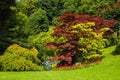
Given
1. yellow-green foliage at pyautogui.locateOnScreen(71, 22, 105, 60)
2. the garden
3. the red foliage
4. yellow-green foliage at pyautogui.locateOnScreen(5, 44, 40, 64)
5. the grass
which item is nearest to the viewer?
the grass

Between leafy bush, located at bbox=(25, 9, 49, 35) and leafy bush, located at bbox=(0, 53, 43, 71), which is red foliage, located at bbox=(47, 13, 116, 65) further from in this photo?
leafy bush, located at bbox=(25, 9, 49, 35)

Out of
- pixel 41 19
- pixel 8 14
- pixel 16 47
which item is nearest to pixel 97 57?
pixel 16 47

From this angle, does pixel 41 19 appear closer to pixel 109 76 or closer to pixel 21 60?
pixel 21 60

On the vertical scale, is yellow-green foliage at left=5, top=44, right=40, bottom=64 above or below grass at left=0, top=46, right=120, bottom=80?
above

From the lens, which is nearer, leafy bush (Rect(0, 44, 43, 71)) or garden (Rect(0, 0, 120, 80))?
leafy bush (Rect(0, 44, 43, 71))

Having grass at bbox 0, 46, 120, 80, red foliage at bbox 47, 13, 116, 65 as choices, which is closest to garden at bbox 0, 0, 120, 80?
red foliage at bbox 47, 13, 116, 65

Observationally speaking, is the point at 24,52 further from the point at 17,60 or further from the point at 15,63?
the point at 15,63

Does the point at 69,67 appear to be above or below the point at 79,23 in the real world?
below

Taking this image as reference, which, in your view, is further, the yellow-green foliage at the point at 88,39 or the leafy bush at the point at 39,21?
the leafy bush at the point at 39,21

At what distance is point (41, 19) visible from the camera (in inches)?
2485

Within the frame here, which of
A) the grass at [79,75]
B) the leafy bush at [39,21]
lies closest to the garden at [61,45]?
the grass at [79,75]

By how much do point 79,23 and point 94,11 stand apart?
28.1 meters

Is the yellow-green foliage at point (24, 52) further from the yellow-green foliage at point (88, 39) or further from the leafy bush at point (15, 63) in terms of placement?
the yellow-green foliage at point (88, 39)

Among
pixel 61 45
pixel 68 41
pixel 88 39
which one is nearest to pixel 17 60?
pixel 61 45
